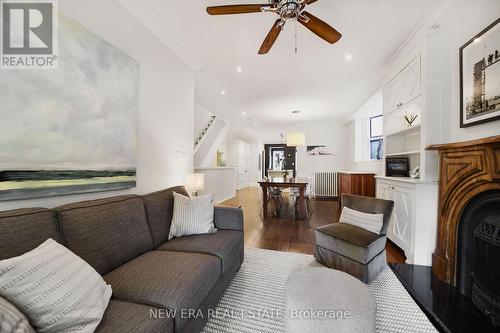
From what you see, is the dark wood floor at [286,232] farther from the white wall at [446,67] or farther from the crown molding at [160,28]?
the crown molding at [160,28]

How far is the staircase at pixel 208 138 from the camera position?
5.54 metres

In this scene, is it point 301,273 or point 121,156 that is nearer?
point 301,273

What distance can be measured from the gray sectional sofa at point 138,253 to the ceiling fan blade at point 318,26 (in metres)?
2.01

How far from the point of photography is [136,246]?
1540 millimetres

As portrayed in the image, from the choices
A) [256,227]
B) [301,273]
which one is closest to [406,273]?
[301,273]

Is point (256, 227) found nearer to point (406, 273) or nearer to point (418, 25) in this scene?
point (406, 273)

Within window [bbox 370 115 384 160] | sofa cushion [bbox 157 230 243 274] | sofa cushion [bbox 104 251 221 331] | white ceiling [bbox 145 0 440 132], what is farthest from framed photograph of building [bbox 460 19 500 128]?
window [bbox 370 115 384 160]

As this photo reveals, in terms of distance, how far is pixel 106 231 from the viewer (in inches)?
53.4

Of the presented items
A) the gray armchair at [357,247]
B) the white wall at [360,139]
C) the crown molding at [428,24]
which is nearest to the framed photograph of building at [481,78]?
the crown molding at [428,24]

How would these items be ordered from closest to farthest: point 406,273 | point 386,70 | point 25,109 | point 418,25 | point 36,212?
1. point 36,212
2. point 25,109
3. point 406,273
4. point 418,25
5. point 386,70

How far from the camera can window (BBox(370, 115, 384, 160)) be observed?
4.98 meters

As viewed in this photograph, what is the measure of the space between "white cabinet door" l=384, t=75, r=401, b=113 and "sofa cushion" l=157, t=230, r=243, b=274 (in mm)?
2904

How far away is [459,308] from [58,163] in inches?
125

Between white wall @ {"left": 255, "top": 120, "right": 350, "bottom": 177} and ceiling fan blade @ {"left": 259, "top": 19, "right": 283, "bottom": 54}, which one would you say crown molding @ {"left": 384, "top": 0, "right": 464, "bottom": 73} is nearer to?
ceiling fan blade @ {"left": 259, "top": 19, "right": 283, "bottom": 54}
